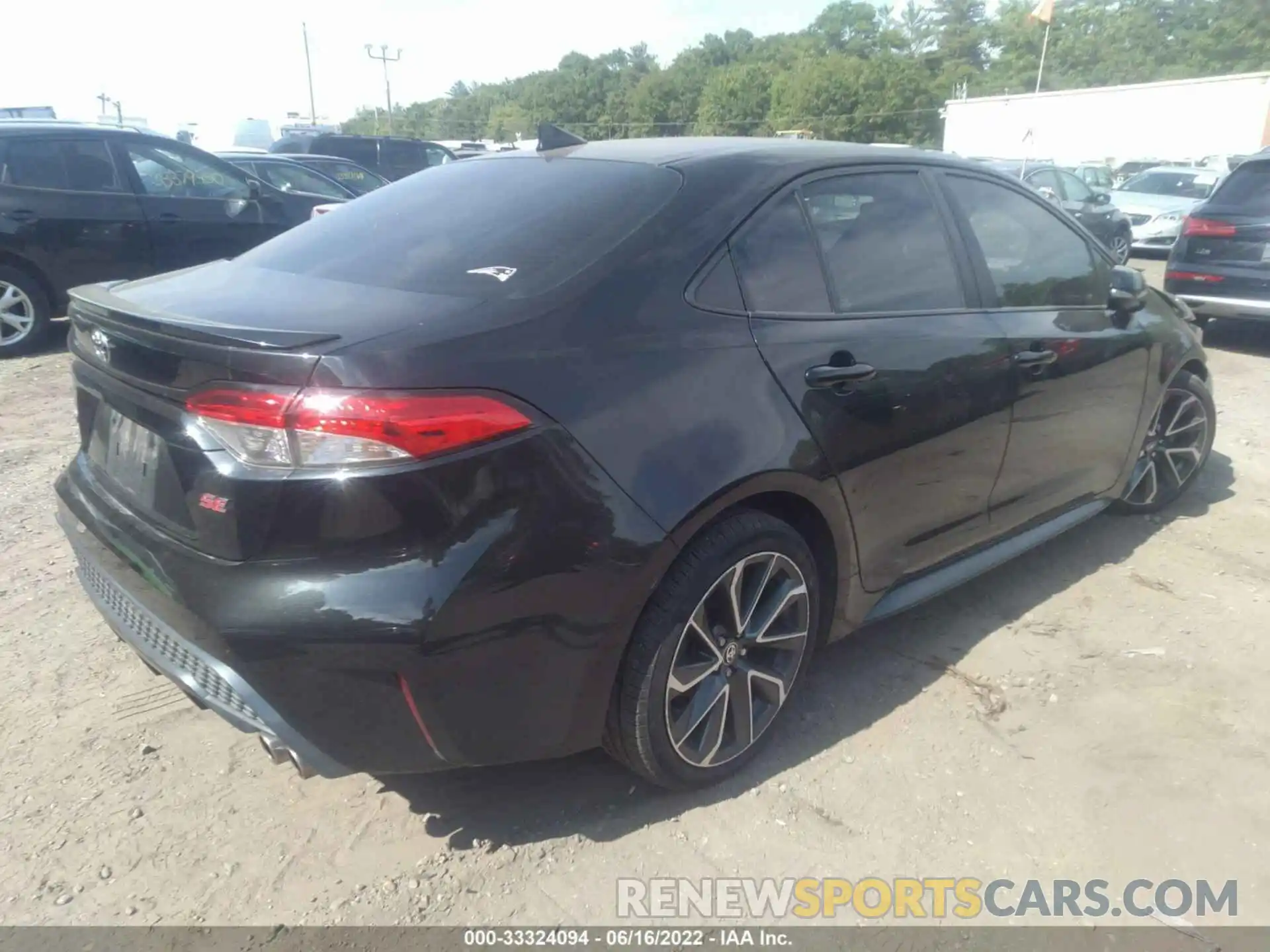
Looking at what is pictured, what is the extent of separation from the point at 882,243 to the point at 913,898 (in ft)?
6.24

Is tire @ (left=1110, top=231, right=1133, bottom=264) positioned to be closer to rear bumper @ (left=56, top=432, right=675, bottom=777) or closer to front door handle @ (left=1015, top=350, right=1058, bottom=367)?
front door handle @ (left=1015, top=350, right=1058, bottom=367)

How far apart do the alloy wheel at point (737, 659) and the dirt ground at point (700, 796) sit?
0.18 meters

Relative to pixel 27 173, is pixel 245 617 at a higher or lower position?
lower

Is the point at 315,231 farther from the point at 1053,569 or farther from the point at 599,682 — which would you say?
the point at 1053,569

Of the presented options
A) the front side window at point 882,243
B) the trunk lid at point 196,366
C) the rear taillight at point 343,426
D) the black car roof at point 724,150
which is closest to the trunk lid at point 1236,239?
the black car roof at point 724,150

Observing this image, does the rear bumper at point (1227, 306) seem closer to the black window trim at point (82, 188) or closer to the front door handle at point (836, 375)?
the front door handle at point (836, 375)

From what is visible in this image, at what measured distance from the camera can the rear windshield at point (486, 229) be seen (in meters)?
2.48

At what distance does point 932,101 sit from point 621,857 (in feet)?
260

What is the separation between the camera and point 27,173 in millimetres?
7465

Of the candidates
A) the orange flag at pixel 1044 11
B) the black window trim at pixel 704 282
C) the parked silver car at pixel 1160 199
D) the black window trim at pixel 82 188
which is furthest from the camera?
the orange flag at pixel 1044 11

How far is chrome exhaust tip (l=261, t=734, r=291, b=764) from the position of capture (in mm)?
2178

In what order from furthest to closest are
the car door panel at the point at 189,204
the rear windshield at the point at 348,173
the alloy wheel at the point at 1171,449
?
the rear windshield at the point at 348,173, the car door panel at the point at 189,204, the alloy wheel at the point at 1171,449

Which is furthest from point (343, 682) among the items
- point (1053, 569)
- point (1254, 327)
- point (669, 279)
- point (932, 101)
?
point (932, 101)

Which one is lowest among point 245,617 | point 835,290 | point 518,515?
point 245,617
